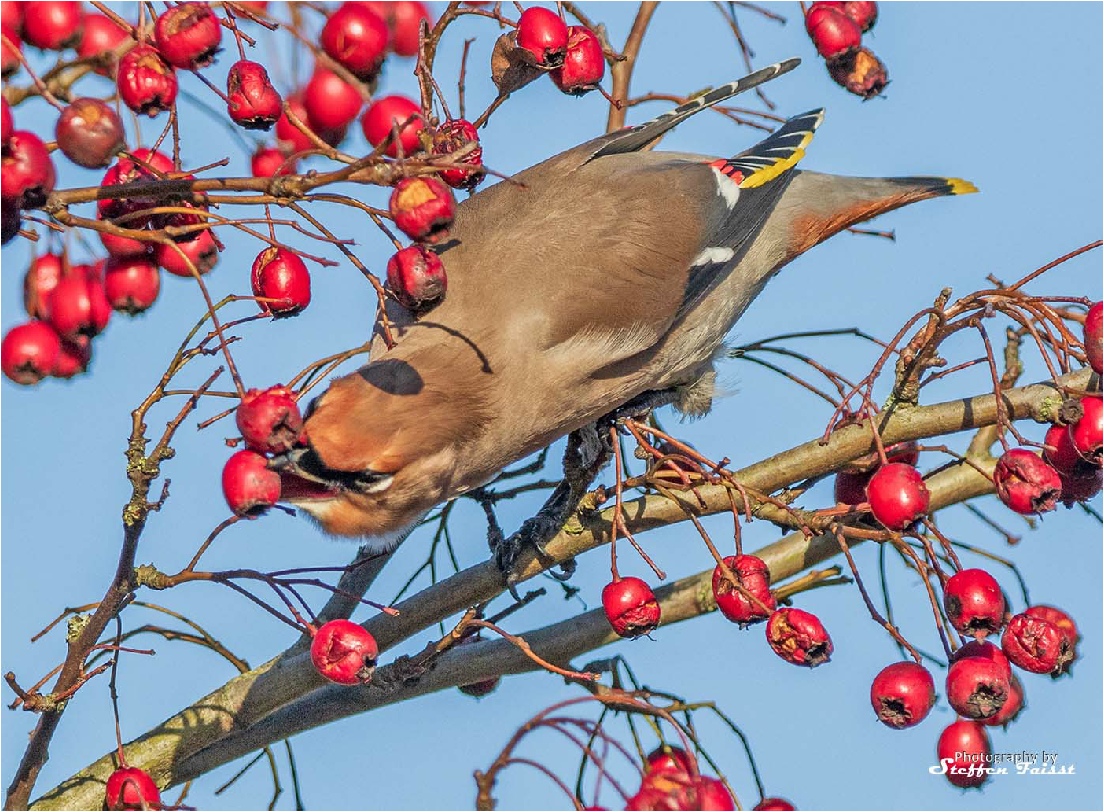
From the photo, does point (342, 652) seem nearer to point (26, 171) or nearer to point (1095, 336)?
point (26, 171)

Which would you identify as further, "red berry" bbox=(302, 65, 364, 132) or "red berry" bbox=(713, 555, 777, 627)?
"red berry" bbox=(713, 555, 777, 627)

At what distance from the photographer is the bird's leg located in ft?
12.6

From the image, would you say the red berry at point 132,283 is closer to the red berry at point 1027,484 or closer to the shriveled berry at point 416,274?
the shriveled berry at point 416,274

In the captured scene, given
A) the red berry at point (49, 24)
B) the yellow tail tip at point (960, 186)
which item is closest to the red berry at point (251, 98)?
the red berry at point (49, 24)

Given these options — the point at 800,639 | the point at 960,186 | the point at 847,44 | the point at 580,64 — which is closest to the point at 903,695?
the point at 800,639

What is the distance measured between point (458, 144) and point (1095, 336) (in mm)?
1365

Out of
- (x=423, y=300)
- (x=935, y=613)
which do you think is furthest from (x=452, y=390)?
(x=935, y=613)

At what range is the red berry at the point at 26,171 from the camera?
2.32m

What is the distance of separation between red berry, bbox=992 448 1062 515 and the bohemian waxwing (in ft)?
4.38

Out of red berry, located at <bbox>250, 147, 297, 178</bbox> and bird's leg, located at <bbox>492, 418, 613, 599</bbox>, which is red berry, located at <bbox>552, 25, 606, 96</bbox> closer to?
red berry, located at <bbox>250, 147, 297, 178</bbox>

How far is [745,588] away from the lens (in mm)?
3059

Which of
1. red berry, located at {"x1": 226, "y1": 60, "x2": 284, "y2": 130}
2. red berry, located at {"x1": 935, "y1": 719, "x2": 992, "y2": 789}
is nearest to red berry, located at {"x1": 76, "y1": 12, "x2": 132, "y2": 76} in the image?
red berry, located at {"x1": 226, "y1": 60, "x2": 284, "y2": 130}

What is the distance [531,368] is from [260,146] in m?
1.17

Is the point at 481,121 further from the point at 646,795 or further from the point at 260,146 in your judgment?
the point at 646,795
